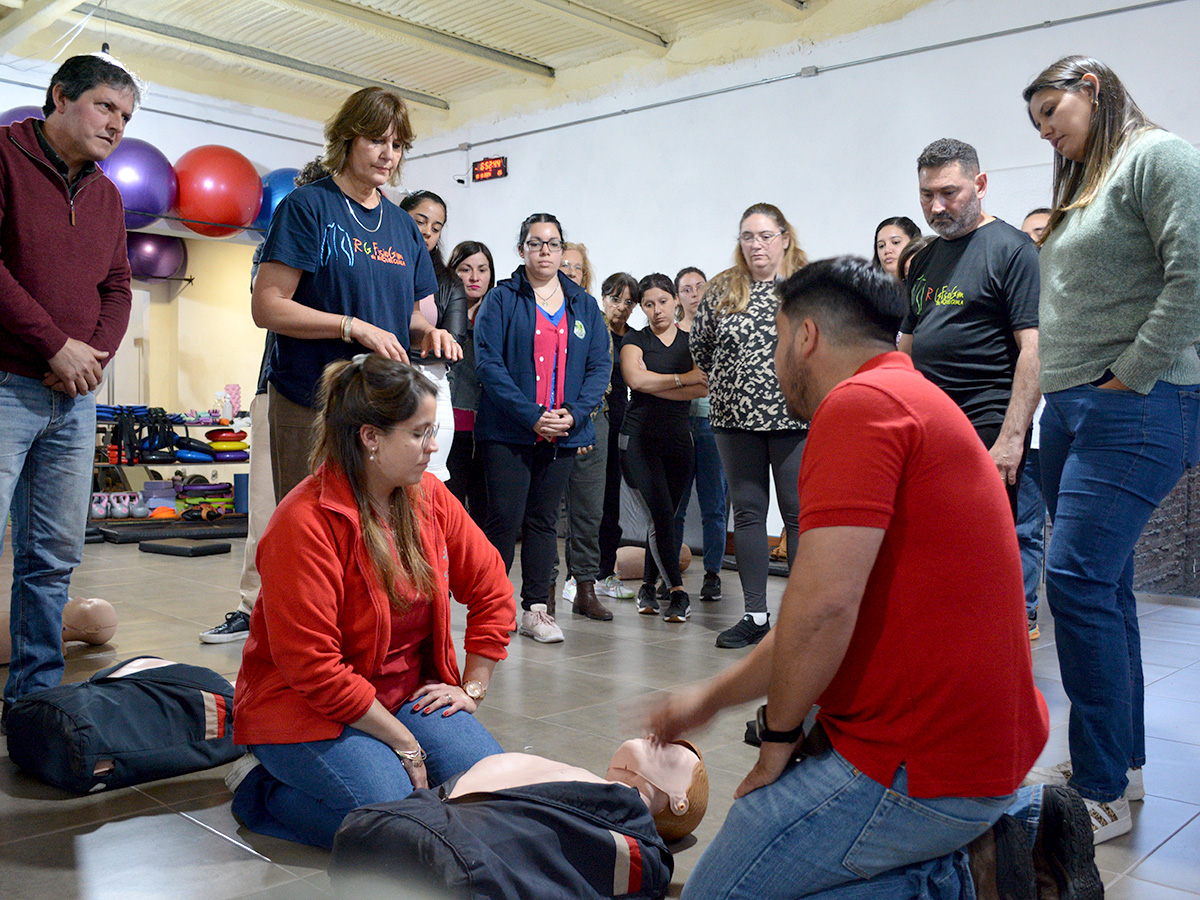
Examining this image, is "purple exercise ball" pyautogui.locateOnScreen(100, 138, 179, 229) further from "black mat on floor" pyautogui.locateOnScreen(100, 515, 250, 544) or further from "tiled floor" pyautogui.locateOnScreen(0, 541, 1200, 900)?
"tiled floor" pyautogui.locateOnScreen(0, 541, 1200, 900)

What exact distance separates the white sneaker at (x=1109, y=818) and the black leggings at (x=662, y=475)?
2.34m

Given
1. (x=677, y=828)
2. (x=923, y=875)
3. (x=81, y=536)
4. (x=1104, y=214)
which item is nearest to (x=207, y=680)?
(x=81, y=536)

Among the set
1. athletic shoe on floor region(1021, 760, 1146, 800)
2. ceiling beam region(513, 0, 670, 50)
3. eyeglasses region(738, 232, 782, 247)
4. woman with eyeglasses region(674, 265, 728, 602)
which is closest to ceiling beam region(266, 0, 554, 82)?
ceiling beam region(513, 0, 670, 50)

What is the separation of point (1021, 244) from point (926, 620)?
5.80ft

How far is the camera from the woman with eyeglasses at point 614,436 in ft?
16.1

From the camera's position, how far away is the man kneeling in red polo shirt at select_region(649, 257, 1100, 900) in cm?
115

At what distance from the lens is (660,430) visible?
13.9 feet

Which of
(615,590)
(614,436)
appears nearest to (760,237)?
(614,436)

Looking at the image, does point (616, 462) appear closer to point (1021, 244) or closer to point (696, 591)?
point (696, 591)

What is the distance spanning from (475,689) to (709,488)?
9.32 feet

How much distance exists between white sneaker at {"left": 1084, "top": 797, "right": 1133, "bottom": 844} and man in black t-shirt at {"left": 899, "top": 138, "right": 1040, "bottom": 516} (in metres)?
0.84

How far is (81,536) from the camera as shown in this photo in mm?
2559

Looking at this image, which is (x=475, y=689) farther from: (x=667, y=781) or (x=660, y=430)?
(x=660, y=430)

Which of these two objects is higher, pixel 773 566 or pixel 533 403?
pixel 533 403
